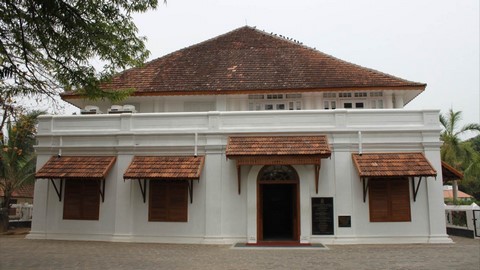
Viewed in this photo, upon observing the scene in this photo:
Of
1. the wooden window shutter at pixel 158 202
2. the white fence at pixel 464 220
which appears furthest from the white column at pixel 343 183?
the wooden window shutter at pixel 158 202

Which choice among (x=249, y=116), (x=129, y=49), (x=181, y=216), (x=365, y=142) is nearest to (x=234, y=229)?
(x=181, y=216)

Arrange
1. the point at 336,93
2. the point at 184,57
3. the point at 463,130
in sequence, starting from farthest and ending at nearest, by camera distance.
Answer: the point at 463,130 < the point at 184,57 < the point at 336,93

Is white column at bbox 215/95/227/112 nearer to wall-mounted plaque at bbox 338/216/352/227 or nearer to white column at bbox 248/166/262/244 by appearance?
white column at bbox 248/166/262/244

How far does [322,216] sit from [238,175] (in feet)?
9.39

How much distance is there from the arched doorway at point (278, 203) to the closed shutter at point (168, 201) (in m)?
2.50

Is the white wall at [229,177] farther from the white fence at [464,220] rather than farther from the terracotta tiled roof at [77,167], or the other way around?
the white fence at [464,220]

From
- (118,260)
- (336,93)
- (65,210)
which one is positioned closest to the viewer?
(118,260)

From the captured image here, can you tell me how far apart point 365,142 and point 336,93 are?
11.1 ft

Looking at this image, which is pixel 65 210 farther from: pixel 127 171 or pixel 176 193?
pixel 176 193

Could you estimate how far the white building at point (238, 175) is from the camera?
13039 millimetres

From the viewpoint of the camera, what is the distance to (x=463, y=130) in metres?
24.9

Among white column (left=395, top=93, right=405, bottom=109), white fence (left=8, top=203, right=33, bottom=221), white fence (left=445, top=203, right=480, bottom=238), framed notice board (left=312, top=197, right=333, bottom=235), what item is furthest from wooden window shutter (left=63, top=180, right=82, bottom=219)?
white fence (left=445, top=203, right=480, bottom=238)

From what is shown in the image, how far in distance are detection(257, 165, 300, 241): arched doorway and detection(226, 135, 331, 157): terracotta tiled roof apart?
2.58 ft

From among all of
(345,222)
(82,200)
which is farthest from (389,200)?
(82,200)
